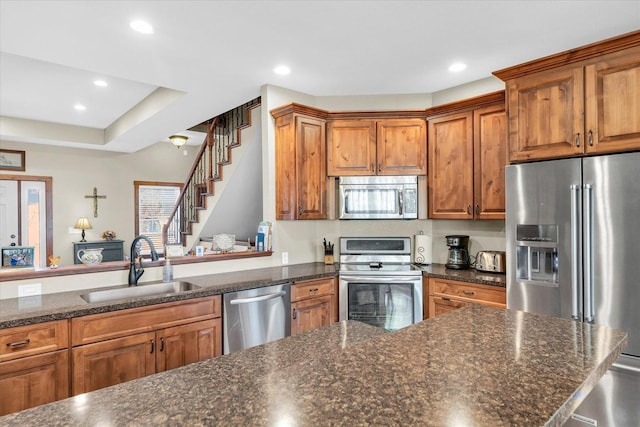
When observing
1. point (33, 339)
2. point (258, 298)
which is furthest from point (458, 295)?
point (33, 339)

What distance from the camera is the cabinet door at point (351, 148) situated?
3.64 meters

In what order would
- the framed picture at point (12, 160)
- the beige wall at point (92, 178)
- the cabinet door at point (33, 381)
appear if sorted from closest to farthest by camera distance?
the cabinet door at point (33, 381) < the framed picture at point (12, 160) < the beige wall at point (92, 178)

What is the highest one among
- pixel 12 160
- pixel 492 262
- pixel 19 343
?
pixel 12 160

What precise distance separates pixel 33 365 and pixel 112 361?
0.38 meters

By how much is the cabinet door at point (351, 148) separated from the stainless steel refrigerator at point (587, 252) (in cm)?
135

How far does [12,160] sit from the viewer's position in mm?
6184

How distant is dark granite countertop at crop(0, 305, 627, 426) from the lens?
0.72 meters

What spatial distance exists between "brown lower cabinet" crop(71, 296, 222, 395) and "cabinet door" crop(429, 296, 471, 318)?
178 centimetres

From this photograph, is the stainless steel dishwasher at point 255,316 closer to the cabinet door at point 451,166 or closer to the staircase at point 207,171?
the cabinet door at point 451,166

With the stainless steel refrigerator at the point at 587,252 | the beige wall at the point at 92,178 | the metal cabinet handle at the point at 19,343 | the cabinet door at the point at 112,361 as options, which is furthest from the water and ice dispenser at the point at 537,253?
the beige wall at the point at 92,178

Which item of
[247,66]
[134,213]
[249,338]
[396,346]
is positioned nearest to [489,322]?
[396,346]

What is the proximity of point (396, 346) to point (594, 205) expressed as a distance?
6.40 ft

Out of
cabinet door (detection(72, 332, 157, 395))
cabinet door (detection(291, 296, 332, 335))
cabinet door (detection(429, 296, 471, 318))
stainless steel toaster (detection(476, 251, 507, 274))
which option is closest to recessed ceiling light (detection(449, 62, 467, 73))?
stainless steel toaster (detection(476, 251, 507, 274))

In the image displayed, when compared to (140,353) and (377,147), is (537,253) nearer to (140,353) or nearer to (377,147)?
(377,147)
